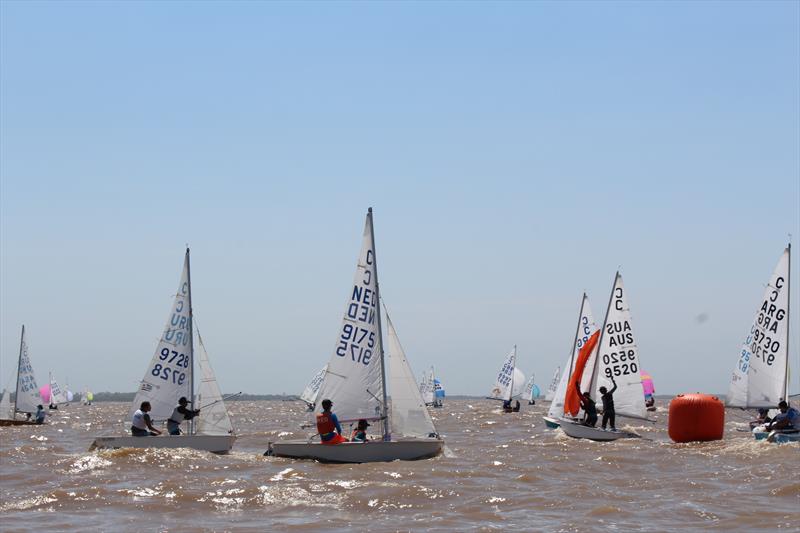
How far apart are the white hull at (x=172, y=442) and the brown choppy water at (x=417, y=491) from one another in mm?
338

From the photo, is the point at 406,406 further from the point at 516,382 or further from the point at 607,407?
the point at 516,382

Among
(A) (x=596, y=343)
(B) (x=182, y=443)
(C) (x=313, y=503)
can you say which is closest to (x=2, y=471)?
(B) (x=182, y=443)

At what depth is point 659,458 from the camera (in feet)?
75.0

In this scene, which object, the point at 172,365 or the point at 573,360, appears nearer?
the point at 172,365

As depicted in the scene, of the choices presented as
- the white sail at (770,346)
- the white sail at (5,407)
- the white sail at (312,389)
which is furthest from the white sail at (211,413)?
the white sail at (312,389)

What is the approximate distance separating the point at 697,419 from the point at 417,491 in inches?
462

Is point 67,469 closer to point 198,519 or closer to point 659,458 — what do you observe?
point 198,519

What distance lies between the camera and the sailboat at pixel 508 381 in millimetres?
63719

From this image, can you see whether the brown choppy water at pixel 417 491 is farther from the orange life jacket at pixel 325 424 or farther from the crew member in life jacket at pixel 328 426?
the orange life jacket at pixel 325 424

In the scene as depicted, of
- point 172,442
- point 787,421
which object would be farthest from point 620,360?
point 172,442

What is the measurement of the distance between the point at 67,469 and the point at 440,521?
9.43 metres

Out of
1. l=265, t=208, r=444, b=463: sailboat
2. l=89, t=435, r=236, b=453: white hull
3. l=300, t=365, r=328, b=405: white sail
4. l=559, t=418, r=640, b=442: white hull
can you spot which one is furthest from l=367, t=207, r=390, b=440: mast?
l=300, t=365, r=328, b=405: white sail

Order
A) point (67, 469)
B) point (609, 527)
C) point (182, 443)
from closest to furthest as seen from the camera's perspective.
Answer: point (609, 527) → point (67, 469) → point (182, 443)

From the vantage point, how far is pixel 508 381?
64.7 metres
